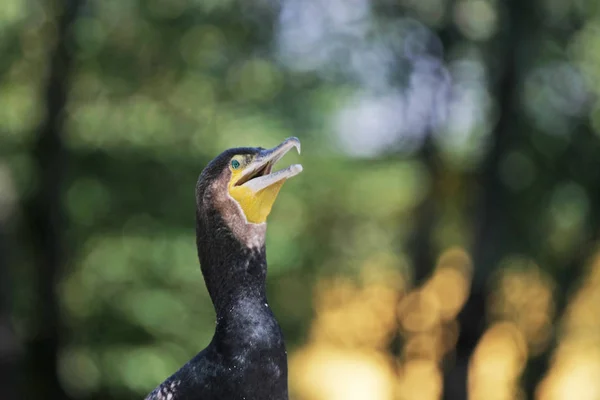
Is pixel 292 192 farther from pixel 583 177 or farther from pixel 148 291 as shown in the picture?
pixel 583 177

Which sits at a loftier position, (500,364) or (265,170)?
(265,170)

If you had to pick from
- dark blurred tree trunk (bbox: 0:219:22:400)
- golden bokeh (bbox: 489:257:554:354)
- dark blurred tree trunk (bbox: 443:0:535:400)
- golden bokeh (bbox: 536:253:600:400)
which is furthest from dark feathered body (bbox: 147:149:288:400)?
golden bokeh (bbox: 536:253:600:400)

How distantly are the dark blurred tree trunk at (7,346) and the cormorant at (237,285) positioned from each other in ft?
21.0

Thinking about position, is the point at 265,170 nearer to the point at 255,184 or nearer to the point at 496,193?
the point at 255,184

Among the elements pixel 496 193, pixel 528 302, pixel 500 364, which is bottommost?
pixel 500 364

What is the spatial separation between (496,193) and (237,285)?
6381mm

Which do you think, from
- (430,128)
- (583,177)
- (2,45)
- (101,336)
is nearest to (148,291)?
(101,336)

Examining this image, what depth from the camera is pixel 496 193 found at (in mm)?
8617

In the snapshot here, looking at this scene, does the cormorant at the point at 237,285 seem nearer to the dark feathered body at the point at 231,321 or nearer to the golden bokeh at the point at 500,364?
the dark feathered body at the point at 231,321

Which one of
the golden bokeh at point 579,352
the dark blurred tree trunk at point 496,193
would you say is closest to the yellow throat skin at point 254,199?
the dark blurred tree trunk at point 496,193

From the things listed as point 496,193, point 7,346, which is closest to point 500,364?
point 496,193

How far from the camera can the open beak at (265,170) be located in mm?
2646

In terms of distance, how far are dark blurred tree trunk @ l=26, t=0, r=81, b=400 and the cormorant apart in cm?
710

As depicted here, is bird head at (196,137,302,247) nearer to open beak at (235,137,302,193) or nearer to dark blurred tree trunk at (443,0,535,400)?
open beak at (235,137,302,193)
